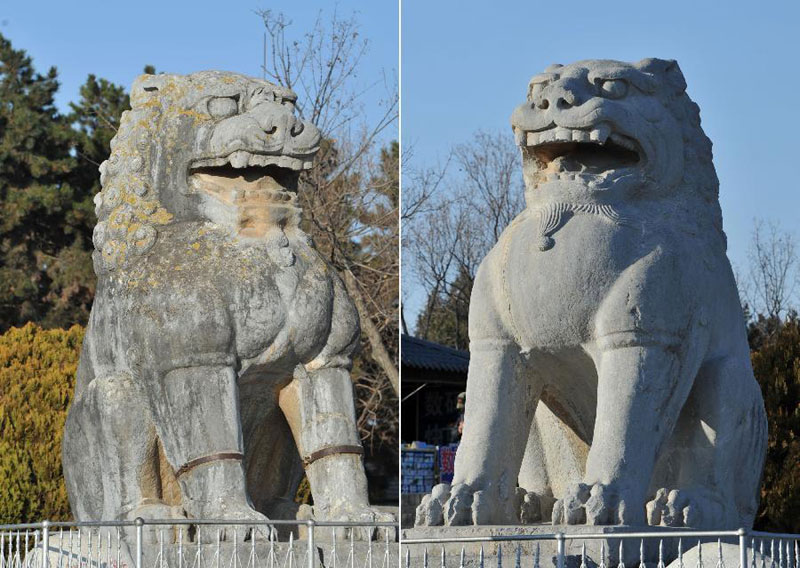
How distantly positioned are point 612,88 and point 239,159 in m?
2.00

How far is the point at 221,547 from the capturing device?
6.46m

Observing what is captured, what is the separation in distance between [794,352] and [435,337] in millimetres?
10386

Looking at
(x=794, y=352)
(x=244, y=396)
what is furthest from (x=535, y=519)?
(x=794, y=352)

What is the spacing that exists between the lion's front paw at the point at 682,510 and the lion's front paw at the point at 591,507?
324 millimetres

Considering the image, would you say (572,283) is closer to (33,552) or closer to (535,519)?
(535,519)

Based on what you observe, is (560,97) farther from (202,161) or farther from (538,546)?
(202,161)

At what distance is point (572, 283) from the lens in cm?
581

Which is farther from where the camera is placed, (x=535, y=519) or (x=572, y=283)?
(x=535, y=519)

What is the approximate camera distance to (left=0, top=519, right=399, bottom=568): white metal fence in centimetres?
642

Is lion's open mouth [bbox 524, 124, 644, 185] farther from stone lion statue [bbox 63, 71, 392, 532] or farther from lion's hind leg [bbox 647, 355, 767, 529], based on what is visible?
stone lion statue [bbox 63, 71, 392, 532]

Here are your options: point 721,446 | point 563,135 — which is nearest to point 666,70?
point 563,135

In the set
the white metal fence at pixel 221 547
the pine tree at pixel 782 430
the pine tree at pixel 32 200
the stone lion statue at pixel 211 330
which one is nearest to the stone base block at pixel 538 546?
the white metal fence at pixel 221 547

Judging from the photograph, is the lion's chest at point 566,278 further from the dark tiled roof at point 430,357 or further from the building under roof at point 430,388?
the dark tiled roof at point 430,357

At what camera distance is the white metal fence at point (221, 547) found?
6.42 m
